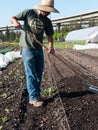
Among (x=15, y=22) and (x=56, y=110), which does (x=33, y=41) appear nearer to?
(x=15, y=22)

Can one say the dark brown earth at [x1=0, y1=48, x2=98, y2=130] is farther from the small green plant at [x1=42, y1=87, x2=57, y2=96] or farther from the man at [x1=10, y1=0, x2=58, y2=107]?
the man at [x1=10, y1=0, x2=58, y2=107]

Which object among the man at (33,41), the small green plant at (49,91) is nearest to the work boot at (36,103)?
the man at (33,41)

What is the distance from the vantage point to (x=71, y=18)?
189 feet

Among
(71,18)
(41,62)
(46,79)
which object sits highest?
(41,62)

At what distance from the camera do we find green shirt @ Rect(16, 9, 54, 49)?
661cm

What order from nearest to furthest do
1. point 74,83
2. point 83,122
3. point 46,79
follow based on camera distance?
point 83,122, point 74,83, point 46,79

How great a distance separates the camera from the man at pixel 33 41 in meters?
6.61

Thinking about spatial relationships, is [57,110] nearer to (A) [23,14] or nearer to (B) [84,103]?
(B) [84,103]

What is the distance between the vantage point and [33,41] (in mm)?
6707

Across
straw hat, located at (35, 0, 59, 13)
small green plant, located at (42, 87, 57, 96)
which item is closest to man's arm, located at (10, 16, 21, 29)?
straw hat, located at (35, 0, 59, 13)

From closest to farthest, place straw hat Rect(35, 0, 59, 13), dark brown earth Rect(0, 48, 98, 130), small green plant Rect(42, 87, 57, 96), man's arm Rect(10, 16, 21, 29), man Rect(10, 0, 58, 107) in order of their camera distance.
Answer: dark brown earth Rect(0, 48, 98, 130)
man's arm Rect(10, 16, 21, 29)
straw hat Rect(35, 0, 59, 13)
man Rect(10, 0, 58, 107)
small green plant Rect(42, 87, 57, 96)

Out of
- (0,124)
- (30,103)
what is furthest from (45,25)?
(0,124)

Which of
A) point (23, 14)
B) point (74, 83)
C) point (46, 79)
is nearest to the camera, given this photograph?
point (23, 14)

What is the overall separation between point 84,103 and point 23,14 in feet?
6.47
